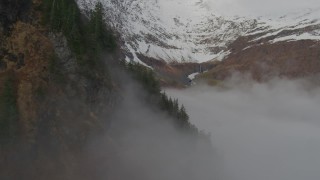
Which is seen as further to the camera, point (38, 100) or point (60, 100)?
point (60, 100)

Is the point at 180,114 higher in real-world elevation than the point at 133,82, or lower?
lower

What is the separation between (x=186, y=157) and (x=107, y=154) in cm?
5827

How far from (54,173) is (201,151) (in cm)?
9905

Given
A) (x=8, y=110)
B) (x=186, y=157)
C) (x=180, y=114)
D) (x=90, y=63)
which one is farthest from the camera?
(x=180, y=114)

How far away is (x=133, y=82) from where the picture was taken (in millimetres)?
140000

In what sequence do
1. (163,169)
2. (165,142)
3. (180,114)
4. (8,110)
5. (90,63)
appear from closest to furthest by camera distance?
(8,110), (90,63), (163,169), (165,142), (180,114)

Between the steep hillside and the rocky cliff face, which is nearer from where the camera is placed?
the rocky cliff face

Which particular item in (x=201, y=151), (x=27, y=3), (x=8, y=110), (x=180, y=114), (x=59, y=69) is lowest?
(x=201, y=151)

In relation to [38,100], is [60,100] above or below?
below

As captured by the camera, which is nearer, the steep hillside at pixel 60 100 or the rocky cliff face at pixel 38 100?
the rocky cliff face at pixel 38 100

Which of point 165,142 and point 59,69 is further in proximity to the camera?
point 165,142

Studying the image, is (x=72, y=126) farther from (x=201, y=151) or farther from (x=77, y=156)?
(x=201, y=151)

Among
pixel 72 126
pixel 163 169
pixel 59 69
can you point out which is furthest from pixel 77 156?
pixel 163 169

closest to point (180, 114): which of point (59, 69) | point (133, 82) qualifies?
point (133, 82)
